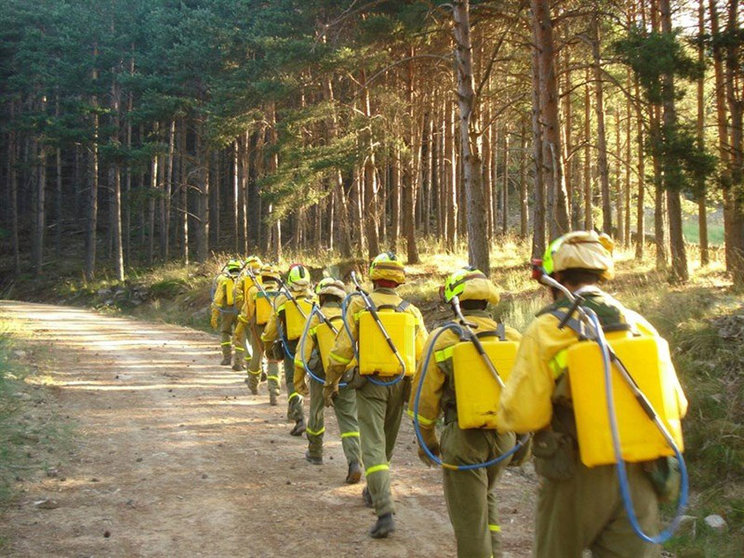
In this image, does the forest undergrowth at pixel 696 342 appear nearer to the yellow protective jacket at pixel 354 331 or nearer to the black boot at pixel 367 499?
the black boot at pixel 367 499

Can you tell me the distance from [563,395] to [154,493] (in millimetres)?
Result: 5006

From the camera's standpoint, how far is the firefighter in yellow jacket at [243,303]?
12094 mm

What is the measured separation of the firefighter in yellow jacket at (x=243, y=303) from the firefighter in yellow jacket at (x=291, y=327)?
213 cm

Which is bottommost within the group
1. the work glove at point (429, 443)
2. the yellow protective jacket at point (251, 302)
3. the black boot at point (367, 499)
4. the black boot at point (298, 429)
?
the black boot at point (367, 499)

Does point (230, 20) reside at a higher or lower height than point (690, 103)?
higher

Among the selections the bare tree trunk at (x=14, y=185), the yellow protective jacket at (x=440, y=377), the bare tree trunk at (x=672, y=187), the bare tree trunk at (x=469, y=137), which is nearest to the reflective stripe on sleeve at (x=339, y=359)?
the yellow protective jacket at (x=440, y=377)

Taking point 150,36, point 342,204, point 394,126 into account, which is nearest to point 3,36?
point 150,36

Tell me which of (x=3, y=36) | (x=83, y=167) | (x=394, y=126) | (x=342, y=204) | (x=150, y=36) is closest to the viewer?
(x=394, y=126)

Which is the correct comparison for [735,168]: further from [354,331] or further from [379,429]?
[379,429]

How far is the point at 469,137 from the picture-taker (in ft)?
45.7

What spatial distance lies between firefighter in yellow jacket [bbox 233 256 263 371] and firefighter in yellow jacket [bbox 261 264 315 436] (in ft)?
7.00

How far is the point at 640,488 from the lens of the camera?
3.03 metres

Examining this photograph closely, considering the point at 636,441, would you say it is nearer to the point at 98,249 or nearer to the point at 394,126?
the point at 394,126

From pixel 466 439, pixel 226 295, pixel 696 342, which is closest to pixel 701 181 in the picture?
pixel 696 342
